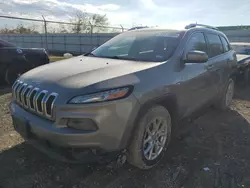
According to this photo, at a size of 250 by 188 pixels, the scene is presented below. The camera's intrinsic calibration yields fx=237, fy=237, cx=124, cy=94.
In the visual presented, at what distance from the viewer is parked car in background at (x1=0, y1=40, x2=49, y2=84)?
6.71 metres

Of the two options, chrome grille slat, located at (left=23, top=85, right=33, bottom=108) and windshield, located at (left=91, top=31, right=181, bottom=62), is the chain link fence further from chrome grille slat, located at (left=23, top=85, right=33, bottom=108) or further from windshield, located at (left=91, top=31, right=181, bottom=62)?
chrome grille slat, located at (left=23, top=85, right=33, bottom=108)

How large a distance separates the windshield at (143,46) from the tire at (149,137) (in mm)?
747

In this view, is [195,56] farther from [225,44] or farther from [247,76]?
[247,76]

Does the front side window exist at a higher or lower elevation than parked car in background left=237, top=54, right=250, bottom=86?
higher

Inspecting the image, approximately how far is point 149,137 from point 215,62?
7.09ft

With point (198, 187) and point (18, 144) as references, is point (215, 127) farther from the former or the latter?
point (18, 144)

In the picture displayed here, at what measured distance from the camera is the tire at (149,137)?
2585 millimetres

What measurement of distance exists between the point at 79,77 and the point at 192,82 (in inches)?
65.3

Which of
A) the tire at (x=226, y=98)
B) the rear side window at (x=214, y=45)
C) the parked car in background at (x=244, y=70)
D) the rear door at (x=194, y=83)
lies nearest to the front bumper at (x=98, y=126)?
the rear door at (x=194, y=83)

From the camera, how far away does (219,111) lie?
516 cm

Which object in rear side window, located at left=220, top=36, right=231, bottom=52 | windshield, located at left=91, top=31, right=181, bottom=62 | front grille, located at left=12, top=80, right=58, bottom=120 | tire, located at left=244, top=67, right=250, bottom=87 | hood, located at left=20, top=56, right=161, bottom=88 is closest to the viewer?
front grille, located at left=12, top=80, right=58, bottom=120

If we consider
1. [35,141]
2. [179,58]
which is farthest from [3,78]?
[179,58]

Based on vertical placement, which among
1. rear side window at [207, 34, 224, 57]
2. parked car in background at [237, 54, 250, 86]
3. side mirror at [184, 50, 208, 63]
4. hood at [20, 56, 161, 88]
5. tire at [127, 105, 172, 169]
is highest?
rear side window at [207, 34, 224, 57]

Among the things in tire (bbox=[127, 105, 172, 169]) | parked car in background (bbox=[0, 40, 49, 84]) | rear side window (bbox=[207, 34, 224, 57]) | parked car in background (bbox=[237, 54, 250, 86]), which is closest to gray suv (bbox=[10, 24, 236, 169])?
tire (bbox=[127, 105, 172, 169])
